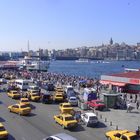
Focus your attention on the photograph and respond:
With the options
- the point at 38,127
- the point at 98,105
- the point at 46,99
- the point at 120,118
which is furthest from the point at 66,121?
the point at 46,99

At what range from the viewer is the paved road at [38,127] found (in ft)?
87.6

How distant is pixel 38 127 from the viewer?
2936cm

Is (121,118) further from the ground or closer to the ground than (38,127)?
closer to the ground

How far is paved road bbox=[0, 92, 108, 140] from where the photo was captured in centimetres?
2670

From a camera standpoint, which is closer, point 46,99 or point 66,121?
point 66,121

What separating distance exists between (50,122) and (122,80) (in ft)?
69.7

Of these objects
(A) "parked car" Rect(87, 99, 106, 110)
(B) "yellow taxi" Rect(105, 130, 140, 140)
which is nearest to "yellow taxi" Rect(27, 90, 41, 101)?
(A) "parked car" Rect(87, 99, 106, 110)

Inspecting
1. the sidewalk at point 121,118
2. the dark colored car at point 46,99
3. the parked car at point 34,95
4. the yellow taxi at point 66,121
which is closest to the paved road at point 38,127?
the yellow taxi at point 66,121

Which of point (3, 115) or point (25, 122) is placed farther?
point (3, 115)

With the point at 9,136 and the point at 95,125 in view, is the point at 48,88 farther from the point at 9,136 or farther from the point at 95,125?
the point at 9,136

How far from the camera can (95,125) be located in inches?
1199

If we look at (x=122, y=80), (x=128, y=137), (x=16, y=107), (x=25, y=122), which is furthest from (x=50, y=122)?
(x=122, y=80)

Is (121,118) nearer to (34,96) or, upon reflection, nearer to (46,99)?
(46,99)

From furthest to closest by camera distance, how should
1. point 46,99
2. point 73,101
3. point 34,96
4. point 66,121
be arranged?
point 34,96 → point 46,99 → point 73,101 → point 66,121
